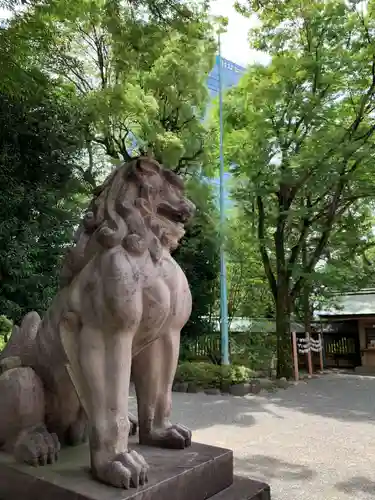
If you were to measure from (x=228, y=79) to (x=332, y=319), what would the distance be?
8.61m

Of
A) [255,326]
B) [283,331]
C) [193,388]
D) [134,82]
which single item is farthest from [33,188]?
[255,326]

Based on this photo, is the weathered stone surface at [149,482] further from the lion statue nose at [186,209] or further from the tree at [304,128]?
the tree at [304,128]

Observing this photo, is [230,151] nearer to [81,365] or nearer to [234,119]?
[234,119]

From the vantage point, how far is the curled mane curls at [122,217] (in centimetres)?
177

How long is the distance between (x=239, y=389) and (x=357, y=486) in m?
5.56

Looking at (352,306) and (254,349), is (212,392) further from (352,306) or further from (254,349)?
(352,306)

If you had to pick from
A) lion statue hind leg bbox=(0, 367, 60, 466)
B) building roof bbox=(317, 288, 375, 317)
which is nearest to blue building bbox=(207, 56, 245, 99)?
building roof bbox=(317, 288, 375, 317)

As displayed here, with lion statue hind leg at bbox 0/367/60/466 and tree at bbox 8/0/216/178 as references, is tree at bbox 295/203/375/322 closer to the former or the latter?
tree at bbox 8/0/216/178

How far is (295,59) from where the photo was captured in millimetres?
9891

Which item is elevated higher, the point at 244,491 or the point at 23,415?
the point at 23,415

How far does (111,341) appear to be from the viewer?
1.68 meters

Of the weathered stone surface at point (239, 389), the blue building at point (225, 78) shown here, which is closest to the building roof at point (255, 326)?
the blue building at point (225, 78)

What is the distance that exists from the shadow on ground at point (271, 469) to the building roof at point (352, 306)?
11.1 metres

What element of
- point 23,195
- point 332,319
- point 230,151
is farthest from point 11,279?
point 332,319
